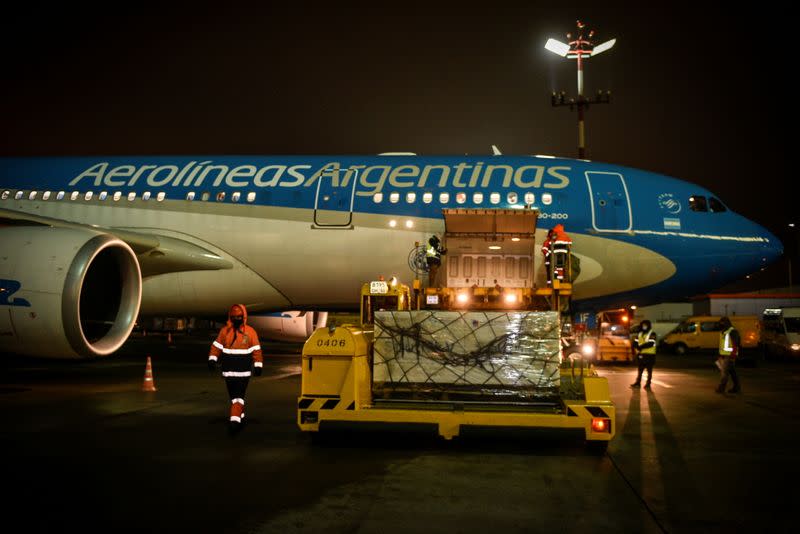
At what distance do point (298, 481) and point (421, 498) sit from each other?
108 cm

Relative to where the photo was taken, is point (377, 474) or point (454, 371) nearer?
point (377, 474)

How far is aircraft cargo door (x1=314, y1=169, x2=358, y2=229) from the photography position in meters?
13.1

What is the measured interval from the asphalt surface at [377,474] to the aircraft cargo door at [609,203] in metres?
3.97

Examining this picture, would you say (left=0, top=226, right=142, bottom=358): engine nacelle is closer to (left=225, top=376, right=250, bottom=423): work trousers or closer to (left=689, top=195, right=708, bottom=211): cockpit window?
(left=225, top=376, right=250, bottom=423): work trousers

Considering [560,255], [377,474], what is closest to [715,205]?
[560,255]

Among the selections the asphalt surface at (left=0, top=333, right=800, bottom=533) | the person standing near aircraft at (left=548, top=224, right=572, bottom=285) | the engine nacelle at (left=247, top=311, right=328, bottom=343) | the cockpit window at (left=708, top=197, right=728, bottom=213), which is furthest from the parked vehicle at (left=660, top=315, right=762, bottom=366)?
the person standing near aircraft at (left=548, top=224, right=572, bottom=285)

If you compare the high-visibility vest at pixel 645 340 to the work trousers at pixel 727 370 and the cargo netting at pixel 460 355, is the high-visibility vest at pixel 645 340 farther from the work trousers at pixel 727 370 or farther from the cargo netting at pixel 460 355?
the cargo netting at pixel 460 355

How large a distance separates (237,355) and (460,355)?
2.67 m

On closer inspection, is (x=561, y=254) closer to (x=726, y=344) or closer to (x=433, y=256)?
(x=433, y=256)

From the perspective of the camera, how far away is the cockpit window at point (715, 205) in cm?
1321

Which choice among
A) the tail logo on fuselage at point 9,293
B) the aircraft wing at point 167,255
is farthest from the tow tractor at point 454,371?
the aircraft wing at point 167,255

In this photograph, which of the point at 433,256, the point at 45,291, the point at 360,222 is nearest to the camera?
the point at 45,291

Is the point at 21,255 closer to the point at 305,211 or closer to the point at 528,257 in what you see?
the point at 305,211

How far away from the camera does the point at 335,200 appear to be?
521 inches
